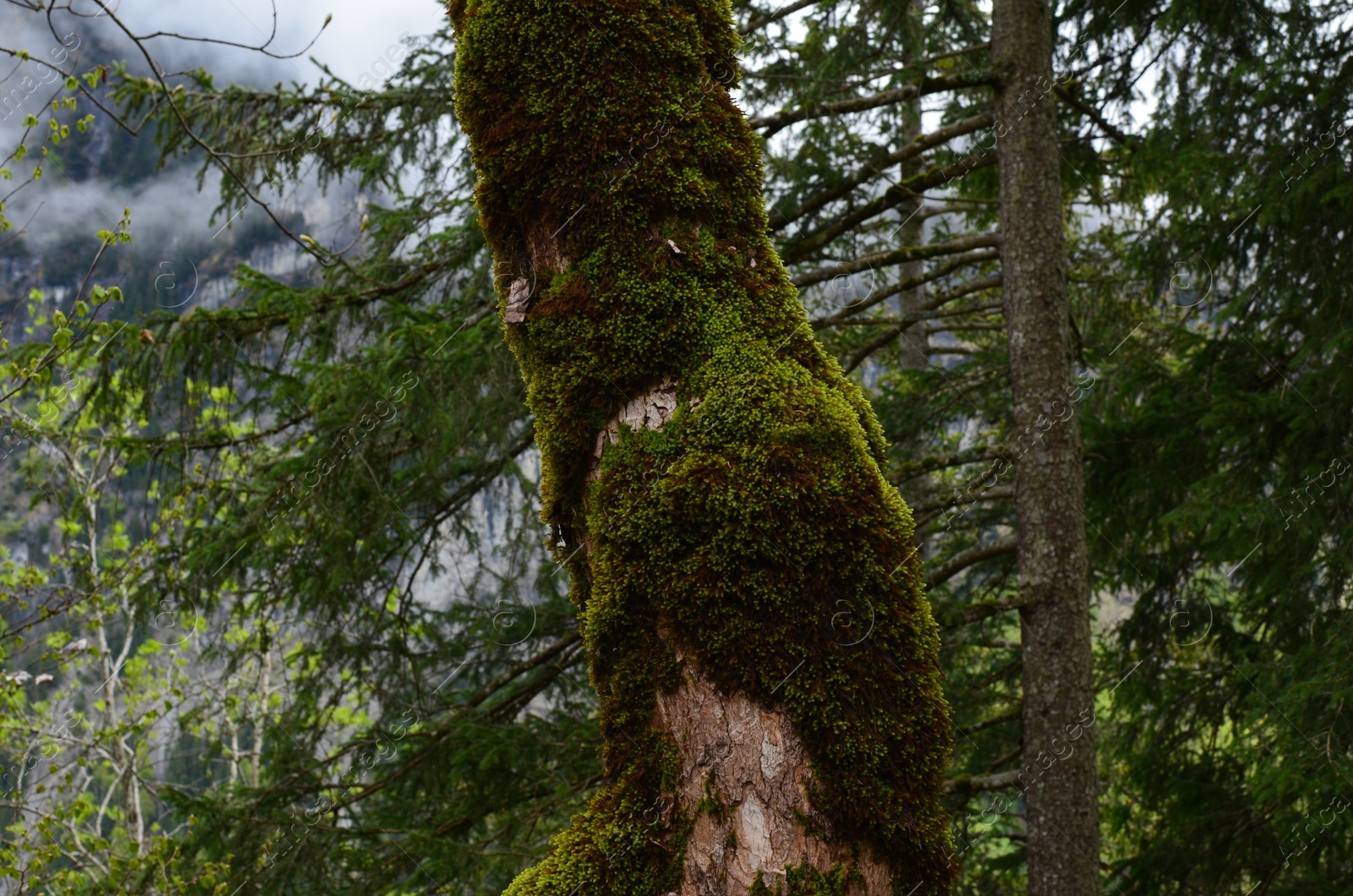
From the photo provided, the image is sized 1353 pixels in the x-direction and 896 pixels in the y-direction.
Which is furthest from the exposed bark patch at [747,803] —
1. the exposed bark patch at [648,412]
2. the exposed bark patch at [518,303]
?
the exposed bark patch at [518,303]

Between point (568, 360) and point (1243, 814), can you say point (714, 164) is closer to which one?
point (568, 360)

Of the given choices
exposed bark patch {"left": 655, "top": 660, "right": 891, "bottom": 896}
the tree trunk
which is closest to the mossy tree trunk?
exposed bark patch {"left": 655, "top": 660, "right": 891, "bottom": 896}

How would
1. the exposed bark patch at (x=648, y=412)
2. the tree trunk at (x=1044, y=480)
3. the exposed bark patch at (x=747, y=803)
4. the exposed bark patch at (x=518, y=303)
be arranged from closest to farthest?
the exposed bark patch at (x=747, y=803), the exposed bark patch at (x=648, y=412), the exposed bark patch at (x=518, y=303), the tree trunk at (x=1044, y=480)

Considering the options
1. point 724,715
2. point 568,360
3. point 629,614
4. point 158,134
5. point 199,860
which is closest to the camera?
point 724,715

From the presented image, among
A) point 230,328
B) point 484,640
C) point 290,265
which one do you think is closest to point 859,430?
point 230,328

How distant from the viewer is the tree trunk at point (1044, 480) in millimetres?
4418

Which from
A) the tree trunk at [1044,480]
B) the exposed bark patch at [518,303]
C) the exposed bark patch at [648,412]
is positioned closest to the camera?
the exposed bark patch at [648,412]

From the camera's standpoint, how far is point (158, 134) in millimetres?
6082

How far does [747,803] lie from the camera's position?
1469mm

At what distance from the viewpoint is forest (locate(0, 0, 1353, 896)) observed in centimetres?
157

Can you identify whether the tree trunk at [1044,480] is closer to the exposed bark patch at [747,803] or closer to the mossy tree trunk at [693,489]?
the mossy tree trunk at [693,489]

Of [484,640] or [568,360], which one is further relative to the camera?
[484,640]

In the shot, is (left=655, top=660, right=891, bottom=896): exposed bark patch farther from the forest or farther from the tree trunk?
the tree trunk

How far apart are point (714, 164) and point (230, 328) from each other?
4.36m
